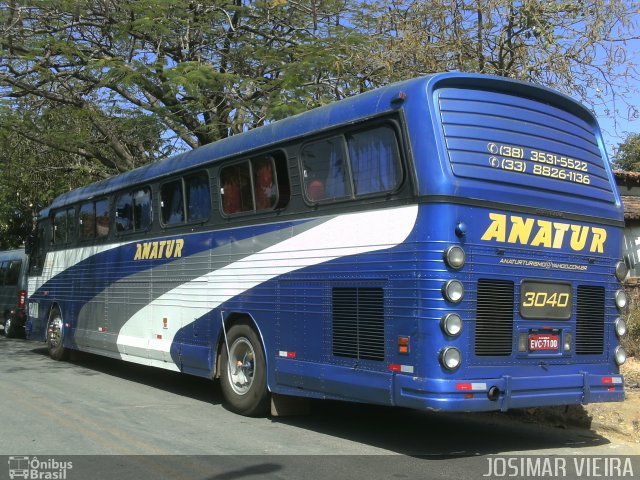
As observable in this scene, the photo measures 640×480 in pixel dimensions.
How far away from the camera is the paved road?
241 inches

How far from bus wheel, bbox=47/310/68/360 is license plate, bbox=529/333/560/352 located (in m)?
10.4

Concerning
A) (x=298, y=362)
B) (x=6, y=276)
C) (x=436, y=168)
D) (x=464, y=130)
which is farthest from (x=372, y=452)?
(x=6, y=276)

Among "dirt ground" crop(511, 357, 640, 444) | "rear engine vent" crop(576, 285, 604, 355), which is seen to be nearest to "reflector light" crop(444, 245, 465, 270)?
"rear engine vent" crop(576, 285, 604, 355)

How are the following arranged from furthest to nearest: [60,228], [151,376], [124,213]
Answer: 1. [60,228]
2. [151,376]
3. [124,213]

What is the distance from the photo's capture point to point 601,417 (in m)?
8.09

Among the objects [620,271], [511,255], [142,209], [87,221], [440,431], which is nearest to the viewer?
[511,255]

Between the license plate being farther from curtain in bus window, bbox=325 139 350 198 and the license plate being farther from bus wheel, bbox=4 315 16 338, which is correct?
bus wheel, bbox=4 315 16 338

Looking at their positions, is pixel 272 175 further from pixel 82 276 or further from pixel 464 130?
pixel 82 276

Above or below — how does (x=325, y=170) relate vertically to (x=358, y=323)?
above

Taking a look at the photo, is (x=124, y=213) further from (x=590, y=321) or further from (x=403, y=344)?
(x=590, y=321)

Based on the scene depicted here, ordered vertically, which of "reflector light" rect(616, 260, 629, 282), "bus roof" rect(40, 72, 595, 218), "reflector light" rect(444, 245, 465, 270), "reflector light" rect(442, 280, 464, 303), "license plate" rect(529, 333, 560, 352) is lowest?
"license plate" rect(529, 333, 560, 352)

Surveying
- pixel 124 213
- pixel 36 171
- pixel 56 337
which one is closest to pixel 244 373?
pixel 124 213

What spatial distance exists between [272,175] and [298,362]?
7.39 feet

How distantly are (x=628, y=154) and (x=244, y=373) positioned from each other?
23460mm
